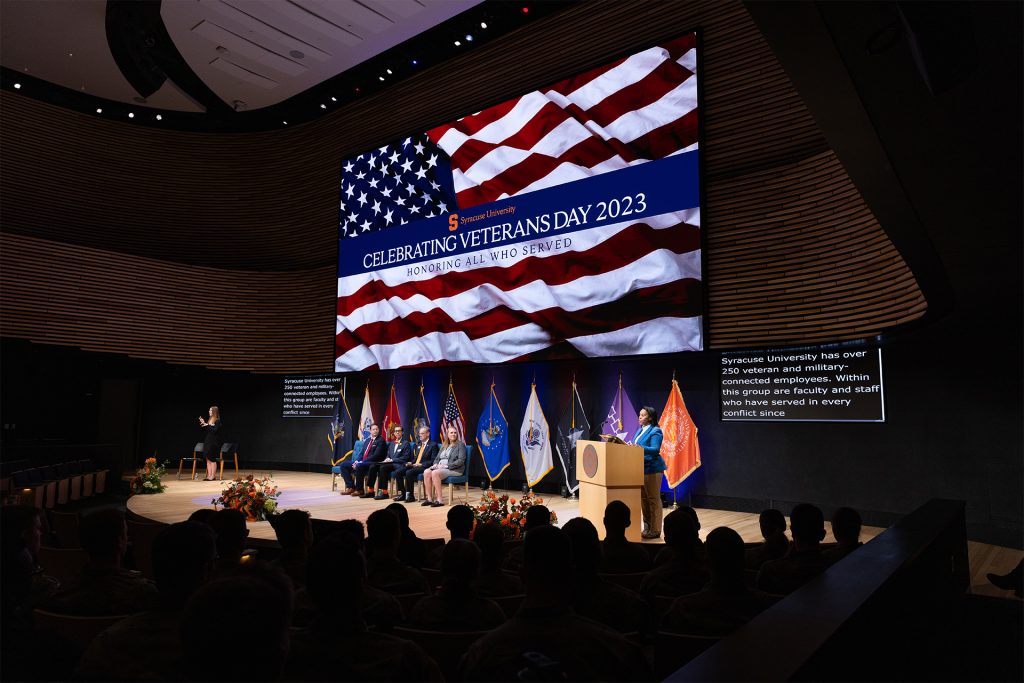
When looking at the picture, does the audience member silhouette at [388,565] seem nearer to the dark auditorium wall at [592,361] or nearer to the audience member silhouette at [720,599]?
the audience member silhouette at [720,599]

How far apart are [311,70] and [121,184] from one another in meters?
4.30

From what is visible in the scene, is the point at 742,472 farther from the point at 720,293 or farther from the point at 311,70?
the point at 311,70

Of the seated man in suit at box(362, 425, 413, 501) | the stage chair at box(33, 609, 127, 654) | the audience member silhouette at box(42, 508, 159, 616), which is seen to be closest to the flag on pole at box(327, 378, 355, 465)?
the seated man in suit at box(362, 425, 413, 501)

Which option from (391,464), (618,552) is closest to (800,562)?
(618,552)

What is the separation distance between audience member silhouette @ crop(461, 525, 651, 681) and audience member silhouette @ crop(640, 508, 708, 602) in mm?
→ 1063

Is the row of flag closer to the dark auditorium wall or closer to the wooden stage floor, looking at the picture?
the dark auditorium wall

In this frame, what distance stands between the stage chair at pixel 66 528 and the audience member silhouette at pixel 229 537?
2372 millimetres

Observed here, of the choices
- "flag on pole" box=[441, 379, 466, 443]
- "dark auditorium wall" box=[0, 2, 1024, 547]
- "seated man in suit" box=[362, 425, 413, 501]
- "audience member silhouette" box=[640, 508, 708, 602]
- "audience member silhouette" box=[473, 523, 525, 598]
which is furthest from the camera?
"flag on pole" box=[441, 379, 466, 443]

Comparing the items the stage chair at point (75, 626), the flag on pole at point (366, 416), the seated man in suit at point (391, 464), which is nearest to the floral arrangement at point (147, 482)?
the seated man in suit at point (391, 464)

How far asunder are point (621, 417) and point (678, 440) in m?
0.91

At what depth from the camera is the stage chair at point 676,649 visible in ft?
5.78

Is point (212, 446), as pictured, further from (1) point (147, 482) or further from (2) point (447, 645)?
(2) point (447, 645)

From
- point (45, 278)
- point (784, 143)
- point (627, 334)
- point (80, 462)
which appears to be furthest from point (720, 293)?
point (45, 278)

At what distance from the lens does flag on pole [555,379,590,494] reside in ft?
29.3
